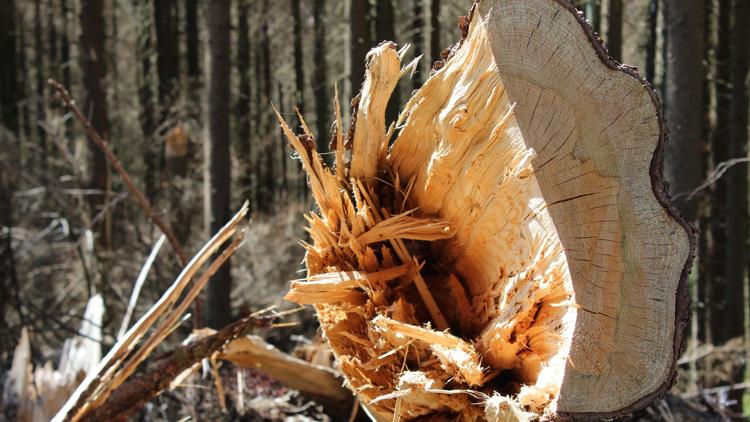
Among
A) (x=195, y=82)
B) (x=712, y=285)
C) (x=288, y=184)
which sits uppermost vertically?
(x=195, y=82)

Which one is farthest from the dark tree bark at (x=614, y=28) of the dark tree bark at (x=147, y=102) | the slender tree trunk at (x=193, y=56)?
the slender tree trunk at (x=193, y=56)

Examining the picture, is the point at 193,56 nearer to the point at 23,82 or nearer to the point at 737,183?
the point at 23,82

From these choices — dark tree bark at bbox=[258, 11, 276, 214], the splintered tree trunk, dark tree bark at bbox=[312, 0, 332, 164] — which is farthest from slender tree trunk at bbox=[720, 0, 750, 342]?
dark tree bark at bbox=[258, 11, 276, 214]

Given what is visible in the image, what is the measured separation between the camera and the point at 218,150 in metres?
5.77

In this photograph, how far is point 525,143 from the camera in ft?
7.30

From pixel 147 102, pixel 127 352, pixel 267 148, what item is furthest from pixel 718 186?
pixel 147 102

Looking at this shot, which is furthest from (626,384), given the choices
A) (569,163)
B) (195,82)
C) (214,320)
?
(195,82)

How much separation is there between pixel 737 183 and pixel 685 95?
324 cm

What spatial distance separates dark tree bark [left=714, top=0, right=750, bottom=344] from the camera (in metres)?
7.25

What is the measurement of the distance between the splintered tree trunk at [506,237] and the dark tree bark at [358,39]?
7.26 feet

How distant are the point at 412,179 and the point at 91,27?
20.5ft

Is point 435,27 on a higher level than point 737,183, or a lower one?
higher

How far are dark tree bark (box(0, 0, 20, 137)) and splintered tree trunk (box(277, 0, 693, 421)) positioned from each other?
14.7 metres

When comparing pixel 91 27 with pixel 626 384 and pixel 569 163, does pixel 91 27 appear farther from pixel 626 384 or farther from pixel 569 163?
pixel 626 384
